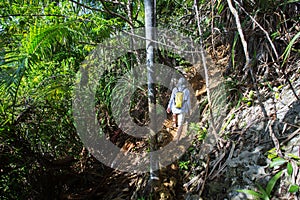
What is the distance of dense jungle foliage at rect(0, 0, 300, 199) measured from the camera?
1.76 metres

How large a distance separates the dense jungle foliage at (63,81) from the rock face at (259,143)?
0.17 m

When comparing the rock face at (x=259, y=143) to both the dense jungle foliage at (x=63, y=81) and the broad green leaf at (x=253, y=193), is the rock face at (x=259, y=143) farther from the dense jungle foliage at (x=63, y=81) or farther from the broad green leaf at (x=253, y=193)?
the dense jungle foliage at (x=63, y=81)

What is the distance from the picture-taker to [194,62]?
10.3 feet

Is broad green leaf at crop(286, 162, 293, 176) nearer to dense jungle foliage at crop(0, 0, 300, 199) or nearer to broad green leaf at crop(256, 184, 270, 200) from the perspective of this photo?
broad green leaf at crop(256, 184, 270, 200)

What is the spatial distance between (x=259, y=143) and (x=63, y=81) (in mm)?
1629

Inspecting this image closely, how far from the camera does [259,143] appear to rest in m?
1.55

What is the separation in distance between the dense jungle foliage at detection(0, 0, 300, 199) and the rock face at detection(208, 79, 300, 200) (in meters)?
0.17

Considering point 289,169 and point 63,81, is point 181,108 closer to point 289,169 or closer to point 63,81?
point 63,81

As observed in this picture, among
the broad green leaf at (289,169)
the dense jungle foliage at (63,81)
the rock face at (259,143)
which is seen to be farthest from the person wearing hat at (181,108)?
the broad green leaf at (289,169)

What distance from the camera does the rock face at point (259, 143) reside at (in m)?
1.35

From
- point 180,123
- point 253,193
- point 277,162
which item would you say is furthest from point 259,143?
point 180,123

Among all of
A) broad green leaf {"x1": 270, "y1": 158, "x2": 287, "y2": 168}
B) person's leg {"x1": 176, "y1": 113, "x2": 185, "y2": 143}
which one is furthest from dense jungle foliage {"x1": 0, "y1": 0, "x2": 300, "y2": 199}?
broad green leaf {"x1": 270, "y1": 158, "x2": 287, "y2": 168}

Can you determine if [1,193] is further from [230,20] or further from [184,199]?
[230,20]

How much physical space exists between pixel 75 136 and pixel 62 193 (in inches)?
19.8
